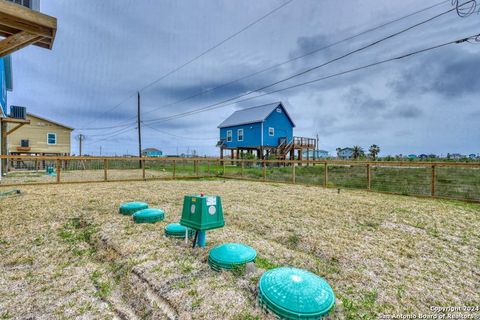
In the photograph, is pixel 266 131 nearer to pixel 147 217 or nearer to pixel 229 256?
pixel 147 217

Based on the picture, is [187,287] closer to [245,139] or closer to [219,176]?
[219,176]

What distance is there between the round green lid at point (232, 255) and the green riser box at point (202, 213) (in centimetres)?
29

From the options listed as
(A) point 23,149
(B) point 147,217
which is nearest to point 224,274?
(B) point 147,217

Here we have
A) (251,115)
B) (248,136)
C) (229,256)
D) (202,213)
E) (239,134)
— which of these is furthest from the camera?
(239,134)

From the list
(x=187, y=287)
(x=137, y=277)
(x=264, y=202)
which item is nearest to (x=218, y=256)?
(x=187, y=287)

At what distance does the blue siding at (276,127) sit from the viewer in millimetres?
21156

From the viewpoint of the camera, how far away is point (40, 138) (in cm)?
2083

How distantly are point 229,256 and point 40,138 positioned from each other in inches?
1007

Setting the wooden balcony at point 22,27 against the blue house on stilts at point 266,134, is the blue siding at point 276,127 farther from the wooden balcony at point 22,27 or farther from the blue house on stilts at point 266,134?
the wooden balcony at point 22,27

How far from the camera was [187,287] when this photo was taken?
222cm

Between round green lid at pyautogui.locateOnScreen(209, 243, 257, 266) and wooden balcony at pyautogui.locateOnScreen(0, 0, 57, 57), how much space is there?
147 inches

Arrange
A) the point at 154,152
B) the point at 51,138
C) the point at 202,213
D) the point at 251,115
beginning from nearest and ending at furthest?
1. the point at 202,213
2. the point at 51,138
3. the point at 251,115
4. the point at 154,152

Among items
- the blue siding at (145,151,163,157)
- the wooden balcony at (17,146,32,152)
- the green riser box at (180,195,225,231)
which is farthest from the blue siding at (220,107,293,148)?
the blue siding at (145,151,163,157)

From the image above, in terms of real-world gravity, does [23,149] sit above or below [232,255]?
above
